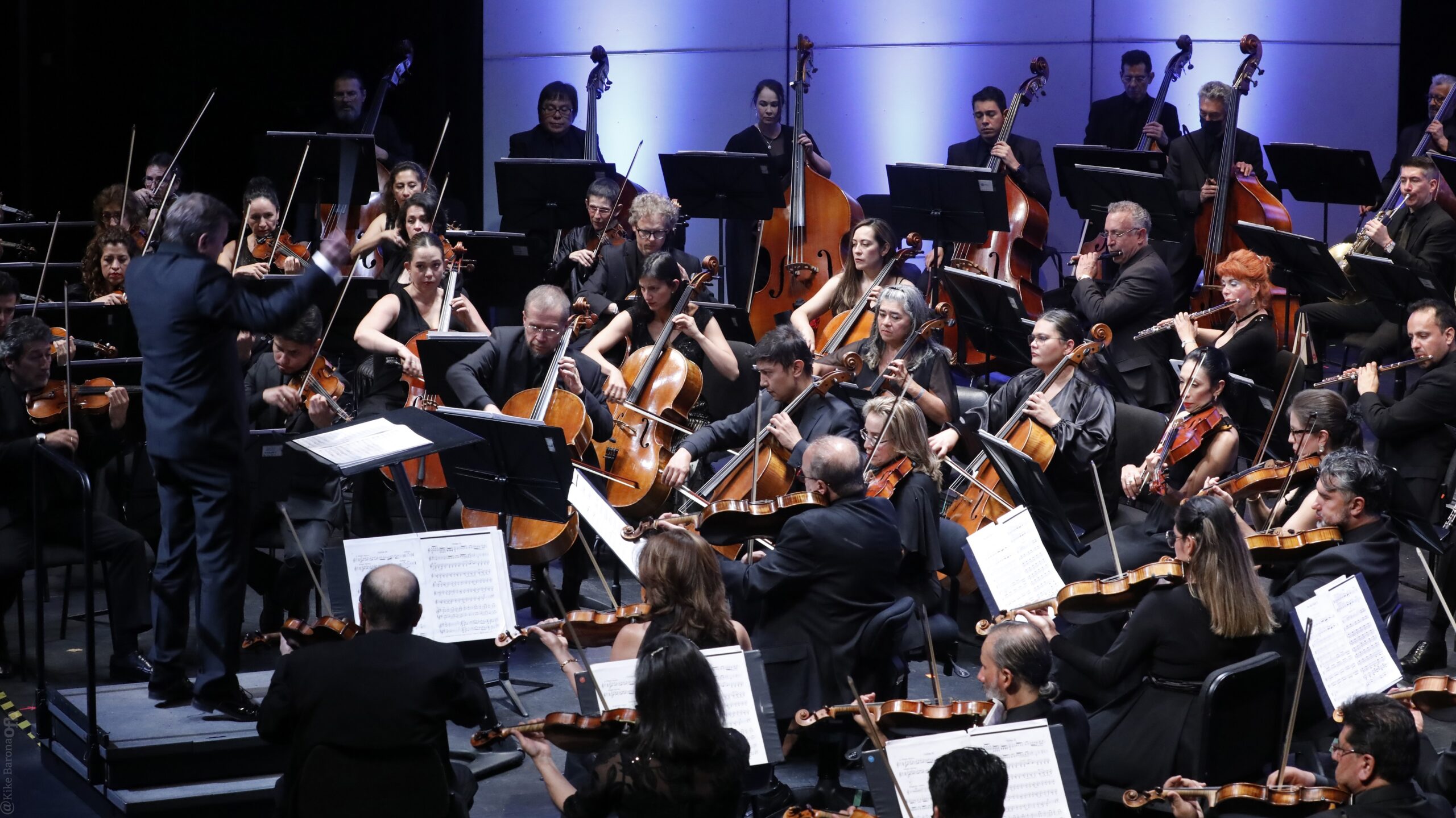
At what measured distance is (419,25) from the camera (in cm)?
1077

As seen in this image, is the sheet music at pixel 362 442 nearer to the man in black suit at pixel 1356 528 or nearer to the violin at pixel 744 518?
the violin at pixel 744 518

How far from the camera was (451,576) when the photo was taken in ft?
15.8

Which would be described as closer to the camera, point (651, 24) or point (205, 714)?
point (205, 714)

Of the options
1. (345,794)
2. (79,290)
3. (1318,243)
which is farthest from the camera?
(79,290)

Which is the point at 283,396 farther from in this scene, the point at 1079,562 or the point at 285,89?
the point at 285,89

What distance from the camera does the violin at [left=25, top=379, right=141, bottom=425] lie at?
5.91 metres

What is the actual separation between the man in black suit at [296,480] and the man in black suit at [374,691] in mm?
2149

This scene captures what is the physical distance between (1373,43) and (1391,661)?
733 centimetres

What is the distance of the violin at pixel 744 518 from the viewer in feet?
16.1

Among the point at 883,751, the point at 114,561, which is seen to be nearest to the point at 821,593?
the point at 883,751

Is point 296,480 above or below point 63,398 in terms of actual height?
below

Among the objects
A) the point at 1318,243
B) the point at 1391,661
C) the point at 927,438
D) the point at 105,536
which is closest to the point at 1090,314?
the point at 1318,243

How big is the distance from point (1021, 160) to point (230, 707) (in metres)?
6.08

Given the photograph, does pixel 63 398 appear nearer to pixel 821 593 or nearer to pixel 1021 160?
pixel 821 593
